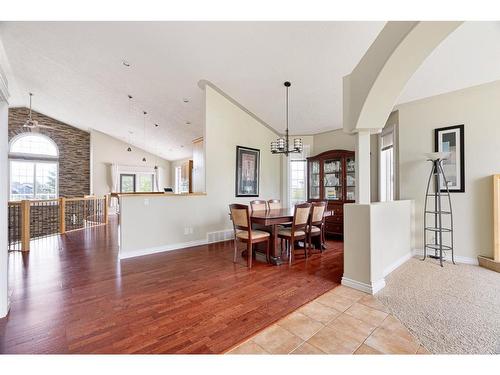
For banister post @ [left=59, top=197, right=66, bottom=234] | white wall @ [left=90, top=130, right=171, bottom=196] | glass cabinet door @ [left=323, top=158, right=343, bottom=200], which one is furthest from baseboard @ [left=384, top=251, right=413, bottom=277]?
white wall @ [left=90, top=130, right=171, bottom=196]

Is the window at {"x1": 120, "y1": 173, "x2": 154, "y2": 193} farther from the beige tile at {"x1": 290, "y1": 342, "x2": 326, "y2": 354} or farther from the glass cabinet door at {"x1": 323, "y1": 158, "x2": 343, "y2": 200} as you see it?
the beige tile at {"x1": 290, "y1": 342, "x2": 326, "y2": 354}

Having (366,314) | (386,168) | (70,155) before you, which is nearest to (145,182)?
(70,155)

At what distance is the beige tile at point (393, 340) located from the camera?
153cm

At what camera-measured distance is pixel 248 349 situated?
5.02 ft

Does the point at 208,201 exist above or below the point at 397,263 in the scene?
above

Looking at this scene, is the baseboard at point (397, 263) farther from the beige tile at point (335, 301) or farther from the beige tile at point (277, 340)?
the beige tile at point (277, 340)

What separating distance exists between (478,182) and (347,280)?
2.53 metres

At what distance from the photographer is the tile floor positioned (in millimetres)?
1529

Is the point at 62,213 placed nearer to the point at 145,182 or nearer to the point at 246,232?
the point at 246,232

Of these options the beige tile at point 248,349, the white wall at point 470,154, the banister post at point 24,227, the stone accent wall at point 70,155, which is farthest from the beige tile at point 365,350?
the stone accent wall at point 70,155

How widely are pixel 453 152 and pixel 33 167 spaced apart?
11.7 metres

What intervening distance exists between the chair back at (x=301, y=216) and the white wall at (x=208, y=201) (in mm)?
1973

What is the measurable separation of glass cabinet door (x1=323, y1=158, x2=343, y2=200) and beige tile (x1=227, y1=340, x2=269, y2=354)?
4111 mm
